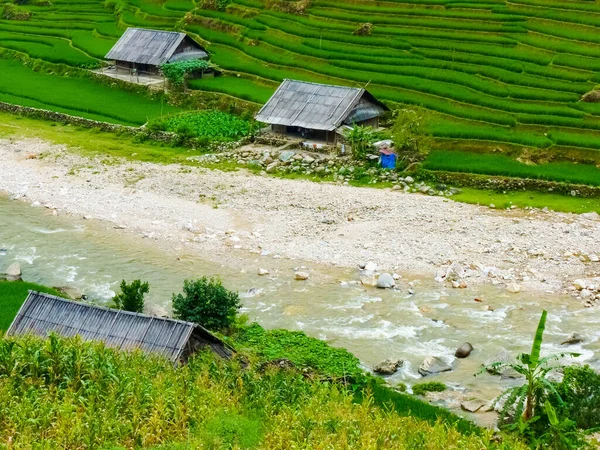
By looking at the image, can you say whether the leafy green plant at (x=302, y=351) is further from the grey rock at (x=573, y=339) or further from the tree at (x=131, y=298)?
the grey rock at (x=573, y=339)

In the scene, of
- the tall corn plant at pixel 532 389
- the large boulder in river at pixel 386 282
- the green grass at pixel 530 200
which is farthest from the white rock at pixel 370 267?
the tall corn plant at pixel 532 389

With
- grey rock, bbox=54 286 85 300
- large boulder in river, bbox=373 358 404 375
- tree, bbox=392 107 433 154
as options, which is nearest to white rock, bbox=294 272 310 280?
large boulder in river, bbox=373 358 404 375

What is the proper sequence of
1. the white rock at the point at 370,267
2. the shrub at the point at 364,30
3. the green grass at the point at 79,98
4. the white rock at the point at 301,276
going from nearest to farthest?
the white rock at the point at 301,276, the white rock at the point at 370,267, the green grass at the point at 79,98, the shrub at the point at 364,30

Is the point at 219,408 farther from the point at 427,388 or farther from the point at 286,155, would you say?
the point at 286,155

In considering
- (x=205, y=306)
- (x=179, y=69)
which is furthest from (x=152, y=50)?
(x=205, y=306)

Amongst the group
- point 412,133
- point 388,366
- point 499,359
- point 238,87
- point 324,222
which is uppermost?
point 412,133

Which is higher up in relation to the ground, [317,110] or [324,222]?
[317,110]

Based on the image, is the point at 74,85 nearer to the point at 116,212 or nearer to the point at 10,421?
the point at 116,212
